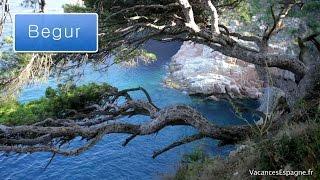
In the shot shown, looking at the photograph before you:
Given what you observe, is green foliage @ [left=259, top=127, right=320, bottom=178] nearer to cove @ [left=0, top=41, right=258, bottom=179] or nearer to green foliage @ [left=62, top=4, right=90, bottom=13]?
green foliage @ [left=62, top=4, right=90, bottom=13]

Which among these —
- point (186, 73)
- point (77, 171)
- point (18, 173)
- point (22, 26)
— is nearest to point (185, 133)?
point (77, 171)

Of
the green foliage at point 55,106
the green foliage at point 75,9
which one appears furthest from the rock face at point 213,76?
the green foliage at point 75,9

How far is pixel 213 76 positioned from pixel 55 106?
22345 mm

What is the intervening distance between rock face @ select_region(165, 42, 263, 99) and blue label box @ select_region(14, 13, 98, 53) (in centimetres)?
2309

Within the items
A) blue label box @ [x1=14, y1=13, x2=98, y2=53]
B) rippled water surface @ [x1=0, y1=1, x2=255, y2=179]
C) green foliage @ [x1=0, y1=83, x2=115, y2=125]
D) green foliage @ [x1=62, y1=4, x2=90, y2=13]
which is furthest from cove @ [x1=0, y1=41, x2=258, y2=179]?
blue label box @ [x1=14, y1=13, x2=98, y2=53]

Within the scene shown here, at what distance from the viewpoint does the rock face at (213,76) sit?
96.7 feet

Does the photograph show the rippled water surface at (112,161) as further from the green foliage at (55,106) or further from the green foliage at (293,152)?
the green foliage at (293,152)

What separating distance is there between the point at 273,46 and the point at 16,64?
2399cm

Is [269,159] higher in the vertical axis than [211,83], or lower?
higher

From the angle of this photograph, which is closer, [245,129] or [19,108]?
[245,129]

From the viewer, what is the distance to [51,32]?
515 cm

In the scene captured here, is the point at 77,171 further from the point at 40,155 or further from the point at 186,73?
the point at 186,73

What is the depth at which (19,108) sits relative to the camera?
9367mm

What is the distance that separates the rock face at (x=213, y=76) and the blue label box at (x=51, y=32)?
23.1 m
